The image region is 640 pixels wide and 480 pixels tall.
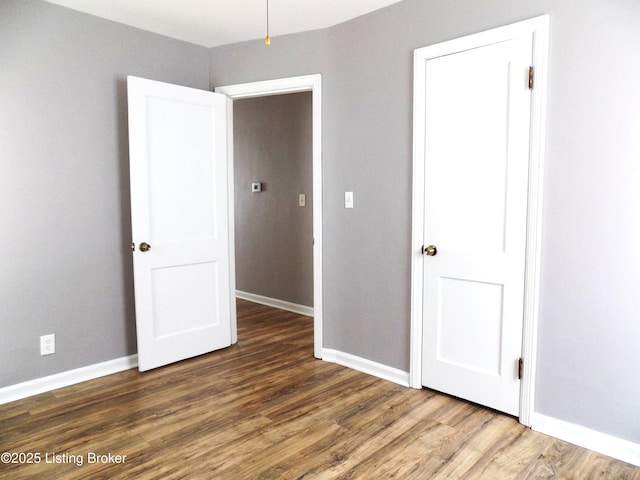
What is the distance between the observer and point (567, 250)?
7.50 ft

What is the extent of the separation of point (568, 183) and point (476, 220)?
1.72 feet

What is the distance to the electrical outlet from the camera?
9.73 feet

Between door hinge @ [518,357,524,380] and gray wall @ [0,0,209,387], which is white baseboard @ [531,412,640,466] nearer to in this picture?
door hinge @ [518,357,524,380]

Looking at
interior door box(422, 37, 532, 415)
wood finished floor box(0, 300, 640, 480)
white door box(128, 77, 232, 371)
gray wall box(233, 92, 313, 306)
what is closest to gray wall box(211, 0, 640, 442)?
interior door box(422, 37, 532, 415)

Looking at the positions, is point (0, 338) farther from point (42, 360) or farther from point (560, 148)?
point (560, 148)

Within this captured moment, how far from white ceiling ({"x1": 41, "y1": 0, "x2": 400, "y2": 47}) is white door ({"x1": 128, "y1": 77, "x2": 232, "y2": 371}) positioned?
445 millimetres

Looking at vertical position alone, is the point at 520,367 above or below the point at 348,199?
below

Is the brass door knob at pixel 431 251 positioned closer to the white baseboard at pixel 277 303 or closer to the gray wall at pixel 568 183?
the gray wall at pixel 568 183

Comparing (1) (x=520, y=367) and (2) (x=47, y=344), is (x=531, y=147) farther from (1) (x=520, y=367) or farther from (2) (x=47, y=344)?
(2) (x=47, y=344)

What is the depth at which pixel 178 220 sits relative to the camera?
3.43m

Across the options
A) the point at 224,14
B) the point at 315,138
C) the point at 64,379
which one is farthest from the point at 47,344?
the point at 224,14

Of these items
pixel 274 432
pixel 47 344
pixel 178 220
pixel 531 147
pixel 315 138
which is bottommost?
pixel 274 432

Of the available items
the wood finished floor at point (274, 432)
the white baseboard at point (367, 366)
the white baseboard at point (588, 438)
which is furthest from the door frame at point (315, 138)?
the white baseboard at point (588, 438)

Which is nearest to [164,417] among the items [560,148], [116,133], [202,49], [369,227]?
[369,227]
